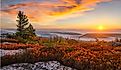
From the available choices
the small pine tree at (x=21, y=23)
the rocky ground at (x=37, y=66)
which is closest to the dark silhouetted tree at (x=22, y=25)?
the small pine tree at (x=21, y=23)

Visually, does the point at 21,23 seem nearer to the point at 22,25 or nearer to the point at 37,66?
the point at 22,25

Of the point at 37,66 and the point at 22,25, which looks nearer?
the point at 37,66

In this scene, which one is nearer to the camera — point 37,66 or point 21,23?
point 37,66

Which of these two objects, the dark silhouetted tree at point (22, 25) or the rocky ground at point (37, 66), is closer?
→ the rocky ground at point (37, 66)

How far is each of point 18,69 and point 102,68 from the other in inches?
156

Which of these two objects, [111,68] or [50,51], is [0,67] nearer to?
[50,51]

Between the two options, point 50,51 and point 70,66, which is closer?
point 70,66

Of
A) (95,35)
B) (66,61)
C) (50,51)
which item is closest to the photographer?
(66,61)

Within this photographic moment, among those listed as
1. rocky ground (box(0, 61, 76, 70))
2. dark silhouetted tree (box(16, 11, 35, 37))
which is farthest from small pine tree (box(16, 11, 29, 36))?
rocky ground (box(0, 61, 76, 70))

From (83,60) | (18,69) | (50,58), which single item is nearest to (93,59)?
(83,60)

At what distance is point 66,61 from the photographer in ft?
52.8

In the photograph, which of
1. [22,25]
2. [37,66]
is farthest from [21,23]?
[37,66]

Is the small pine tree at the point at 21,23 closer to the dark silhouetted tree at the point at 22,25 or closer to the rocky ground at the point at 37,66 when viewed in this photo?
the dark silhouetted tree at the point at 22,25

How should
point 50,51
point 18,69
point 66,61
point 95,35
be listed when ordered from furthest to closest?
point 95,35, point 50,51, point 66,61, point 18,69
